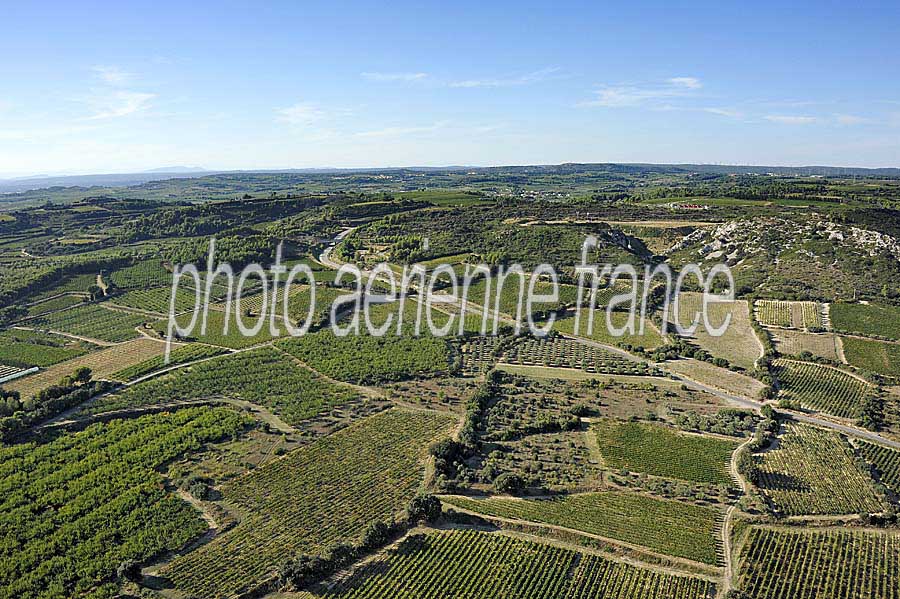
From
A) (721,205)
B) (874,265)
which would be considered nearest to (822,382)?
(874,265)

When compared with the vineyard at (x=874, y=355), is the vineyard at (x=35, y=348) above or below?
below

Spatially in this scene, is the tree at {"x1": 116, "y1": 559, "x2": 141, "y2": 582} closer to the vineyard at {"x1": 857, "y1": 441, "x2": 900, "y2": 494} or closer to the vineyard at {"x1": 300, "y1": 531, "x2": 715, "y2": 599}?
the vineyard at {"x1": 300, "y1": 531, "x2": 715, "y2": 599}

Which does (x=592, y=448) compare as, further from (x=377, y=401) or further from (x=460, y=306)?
(x=460, y=306)

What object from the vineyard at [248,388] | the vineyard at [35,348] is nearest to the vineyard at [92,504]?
the vineyard at [248,388]

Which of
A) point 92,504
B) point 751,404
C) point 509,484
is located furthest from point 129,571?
point 751,404

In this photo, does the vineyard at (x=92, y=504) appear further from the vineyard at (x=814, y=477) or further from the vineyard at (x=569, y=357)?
the vineyard at (x=814, y=477)

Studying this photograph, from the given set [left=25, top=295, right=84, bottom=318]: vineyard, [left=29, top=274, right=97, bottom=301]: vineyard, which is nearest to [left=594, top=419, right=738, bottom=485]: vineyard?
[left=25, top=295, right=84, bottom=318]: vineyard
